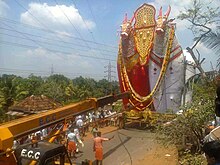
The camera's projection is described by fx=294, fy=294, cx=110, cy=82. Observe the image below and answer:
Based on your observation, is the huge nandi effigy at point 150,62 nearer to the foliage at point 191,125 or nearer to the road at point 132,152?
the road at point 132,152

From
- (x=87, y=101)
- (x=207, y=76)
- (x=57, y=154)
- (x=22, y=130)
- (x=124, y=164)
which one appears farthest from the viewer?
(x=124, y=164)

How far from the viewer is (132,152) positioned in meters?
13.9

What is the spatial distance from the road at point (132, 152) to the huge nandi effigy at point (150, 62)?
379 centimetres

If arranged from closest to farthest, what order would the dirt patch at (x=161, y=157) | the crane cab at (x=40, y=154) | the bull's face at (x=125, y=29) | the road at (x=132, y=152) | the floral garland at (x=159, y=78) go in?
the crane cab at (x=40, y=154) < the dirt patch at (x=161, y=157) < the road at (x=132, y=152) < the floral garland at (x=159, y=78) < the bull's face at (x=125, y=29)

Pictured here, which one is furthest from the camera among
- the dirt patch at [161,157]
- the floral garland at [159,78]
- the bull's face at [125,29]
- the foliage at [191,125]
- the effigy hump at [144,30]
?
the bull's face at [125,29]

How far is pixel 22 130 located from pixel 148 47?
49.7 feet

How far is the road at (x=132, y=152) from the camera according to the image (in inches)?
478

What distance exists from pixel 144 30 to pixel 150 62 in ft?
7.74

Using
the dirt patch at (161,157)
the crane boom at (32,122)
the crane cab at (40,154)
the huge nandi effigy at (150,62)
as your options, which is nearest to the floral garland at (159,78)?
the huge nandi effigy at (150,62)

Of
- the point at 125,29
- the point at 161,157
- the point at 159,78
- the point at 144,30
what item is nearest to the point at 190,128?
the point at 161,157

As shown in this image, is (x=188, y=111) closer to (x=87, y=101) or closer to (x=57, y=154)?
(x=87, y=101)

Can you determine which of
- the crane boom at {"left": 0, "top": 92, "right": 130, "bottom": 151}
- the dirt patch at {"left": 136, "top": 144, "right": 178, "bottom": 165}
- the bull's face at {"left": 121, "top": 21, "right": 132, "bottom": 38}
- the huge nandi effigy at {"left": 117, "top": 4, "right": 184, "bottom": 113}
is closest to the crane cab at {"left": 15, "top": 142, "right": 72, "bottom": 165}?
the crane boom at {"left": 0, "top": 92, "right": 130, "bottom": 151}

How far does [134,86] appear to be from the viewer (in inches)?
843

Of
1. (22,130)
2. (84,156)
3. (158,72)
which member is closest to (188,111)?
(84,156)
